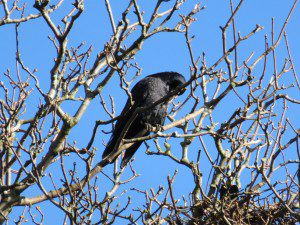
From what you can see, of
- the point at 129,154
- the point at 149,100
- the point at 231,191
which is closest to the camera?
the point at 231,191

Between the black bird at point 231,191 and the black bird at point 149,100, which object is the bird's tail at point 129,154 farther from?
the black bird at point 231,191

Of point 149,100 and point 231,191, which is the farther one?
point 149,100

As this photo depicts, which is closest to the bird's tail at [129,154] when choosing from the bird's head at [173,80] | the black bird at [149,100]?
the black bird at [149,100]

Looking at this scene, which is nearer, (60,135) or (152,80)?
(60,135)

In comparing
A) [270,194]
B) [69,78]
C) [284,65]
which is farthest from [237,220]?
[69,78]

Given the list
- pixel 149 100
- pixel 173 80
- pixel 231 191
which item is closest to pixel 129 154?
pixel 149 100

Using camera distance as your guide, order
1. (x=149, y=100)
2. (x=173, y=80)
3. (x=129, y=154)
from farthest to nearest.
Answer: (x=173, y=80)
(x=149, y=100)
(x=129, y=154)

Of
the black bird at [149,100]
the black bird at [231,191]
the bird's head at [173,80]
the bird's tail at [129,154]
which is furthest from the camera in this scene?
the bird's head at [173,80]

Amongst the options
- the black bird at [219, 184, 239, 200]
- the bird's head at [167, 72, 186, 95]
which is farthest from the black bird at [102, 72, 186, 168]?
the black bird at [219, 184, 239, 200]

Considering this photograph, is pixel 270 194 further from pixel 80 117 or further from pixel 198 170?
pixel 80 117

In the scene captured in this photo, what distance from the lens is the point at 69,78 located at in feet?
22.7

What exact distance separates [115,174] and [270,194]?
1.80m

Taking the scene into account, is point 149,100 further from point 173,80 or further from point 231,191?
point 231,191

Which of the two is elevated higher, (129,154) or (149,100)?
(149,100)
